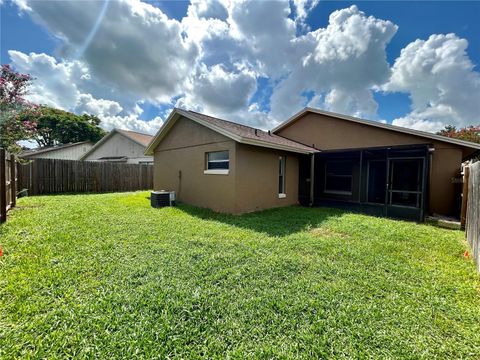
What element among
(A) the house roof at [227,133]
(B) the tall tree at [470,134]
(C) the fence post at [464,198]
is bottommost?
(C) the fence post at [464,198]

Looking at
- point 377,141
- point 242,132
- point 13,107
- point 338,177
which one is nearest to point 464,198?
point 377,141

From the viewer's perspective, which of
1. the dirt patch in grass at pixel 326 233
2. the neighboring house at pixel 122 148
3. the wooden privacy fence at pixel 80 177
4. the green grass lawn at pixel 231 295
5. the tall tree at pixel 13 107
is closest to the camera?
the green grass lawn at pixel 231 295

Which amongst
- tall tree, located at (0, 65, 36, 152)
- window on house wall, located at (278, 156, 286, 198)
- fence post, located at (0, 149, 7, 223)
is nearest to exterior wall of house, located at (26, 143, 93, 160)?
tall tree, located at (0, 65, 36, 152)

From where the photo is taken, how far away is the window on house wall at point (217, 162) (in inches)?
331

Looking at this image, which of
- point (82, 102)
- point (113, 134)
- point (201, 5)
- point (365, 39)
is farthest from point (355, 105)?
point (82, 102)

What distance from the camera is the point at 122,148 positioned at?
21.9 m

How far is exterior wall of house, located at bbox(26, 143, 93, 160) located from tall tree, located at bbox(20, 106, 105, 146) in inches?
312

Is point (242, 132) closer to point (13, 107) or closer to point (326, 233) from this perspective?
point (326, 233)

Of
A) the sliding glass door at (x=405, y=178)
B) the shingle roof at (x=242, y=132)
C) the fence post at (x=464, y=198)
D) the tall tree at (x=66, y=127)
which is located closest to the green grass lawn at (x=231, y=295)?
the fence post at (x=464, y=198)

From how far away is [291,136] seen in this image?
12.7 m

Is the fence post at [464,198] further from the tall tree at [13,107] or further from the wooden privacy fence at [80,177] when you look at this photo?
the wooden privacy fence at [80,177]

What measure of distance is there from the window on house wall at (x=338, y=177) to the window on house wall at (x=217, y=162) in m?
6.70

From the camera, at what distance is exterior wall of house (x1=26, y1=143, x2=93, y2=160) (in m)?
24.1

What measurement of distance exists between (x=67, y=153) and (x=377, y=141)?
31.7 m
